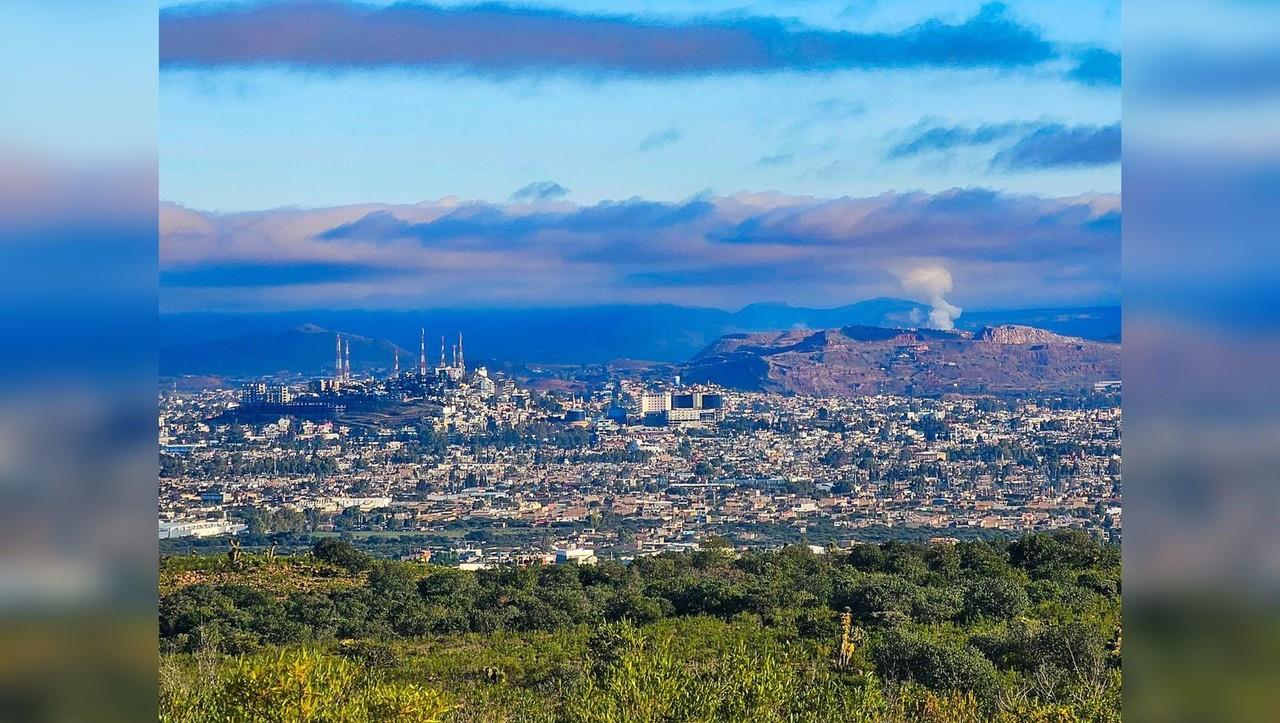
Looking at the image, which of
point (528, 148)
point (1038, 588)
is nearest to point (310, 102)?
point (528, 148)

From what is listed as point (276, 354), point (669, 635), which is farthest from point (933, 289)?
point (669, 635)

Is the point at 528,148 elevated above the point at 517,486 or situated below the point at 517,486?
above

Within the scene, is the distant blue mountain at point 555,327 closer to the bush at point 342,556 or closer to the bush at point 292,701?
the bush at point 342,556

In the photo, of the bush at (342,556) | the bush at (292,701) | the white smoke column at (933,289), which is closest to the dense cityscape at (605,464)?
the white smoke column at (933,289)

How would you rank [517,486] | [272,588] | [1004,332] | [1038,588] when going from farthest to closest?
[1004,332] < [517,486] < [272,588] < [1038,588]

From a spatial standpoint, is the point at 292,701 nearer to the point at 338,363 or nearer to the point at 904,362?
the point at 338,363
